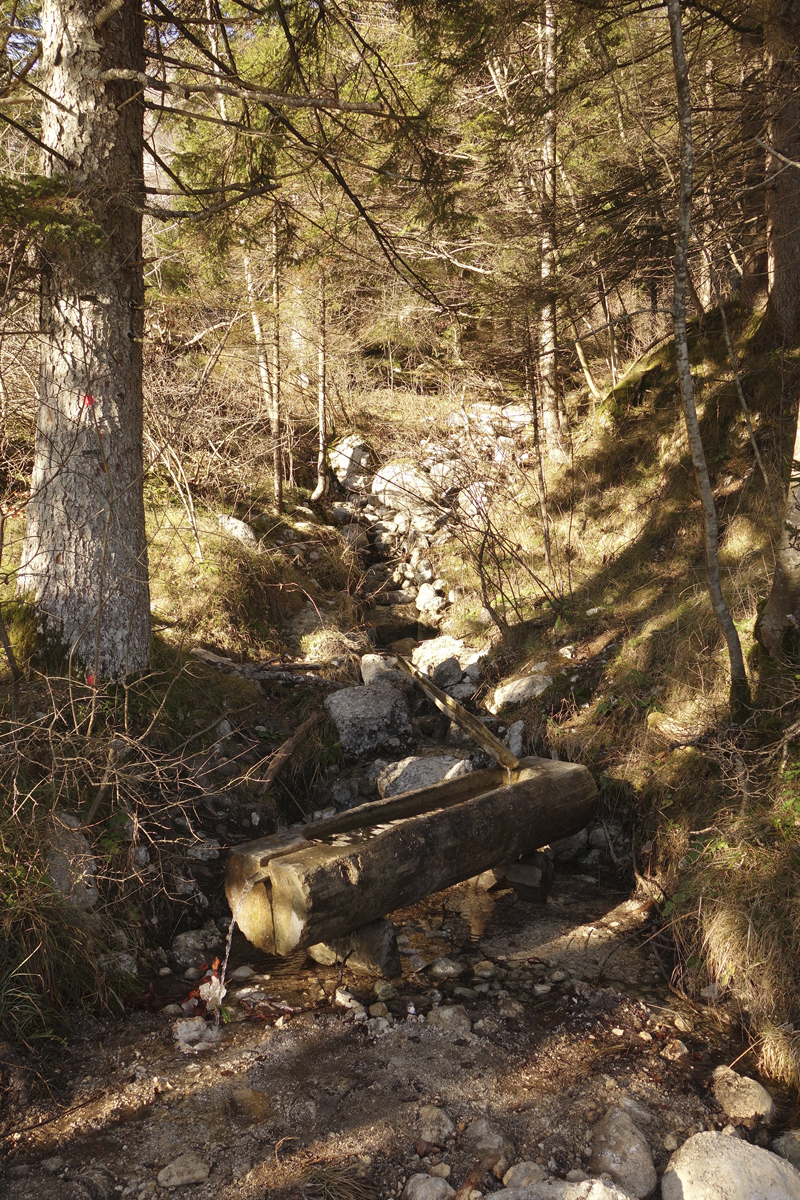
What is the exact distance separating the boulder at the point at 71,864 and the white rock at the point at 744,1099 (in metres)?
2.81

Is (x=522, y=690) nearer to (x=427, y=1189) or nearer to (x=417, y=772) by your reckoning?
(x=417, y=772)

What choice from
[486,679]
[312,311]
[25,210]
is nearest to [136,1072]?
[25,210]

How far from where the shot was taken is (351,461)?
11594 mm

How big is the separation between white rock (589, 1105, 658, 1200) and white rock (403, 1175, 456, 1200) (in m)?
0.53

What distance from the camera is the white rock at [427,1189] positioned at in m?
2.59

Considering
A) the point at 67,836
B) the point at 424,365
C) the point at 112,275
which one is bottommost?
the point at 67,836

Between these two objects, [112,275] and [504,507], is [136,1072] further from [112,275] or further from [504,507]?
[504,507]

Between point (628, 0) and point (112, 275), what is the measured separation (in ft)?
12.6

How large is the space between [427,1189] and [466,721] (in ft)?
12.0

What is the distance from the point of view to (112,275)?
15.2 feet

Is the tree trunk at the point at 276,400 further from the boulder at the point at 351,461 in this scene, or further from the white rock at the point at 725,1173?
the white rock at the point at 725,1173

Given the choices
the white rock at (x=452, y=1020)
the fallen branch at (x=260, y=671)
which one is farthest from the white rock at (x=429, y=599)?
the white rock at (x=452, y=1020)

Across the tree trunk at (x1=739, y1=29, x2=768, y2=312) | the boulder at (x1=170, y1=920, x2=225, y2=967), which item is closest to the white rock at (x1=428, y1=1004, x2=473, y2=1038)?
the boulder at (x1=170, y1=920, x2=225, y2=967)

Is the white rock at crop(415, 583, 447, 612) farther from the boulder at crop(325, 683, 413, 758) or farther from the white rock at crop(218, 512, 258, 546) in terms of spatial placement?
the boulder at crop(325, 683, 413, 758)
